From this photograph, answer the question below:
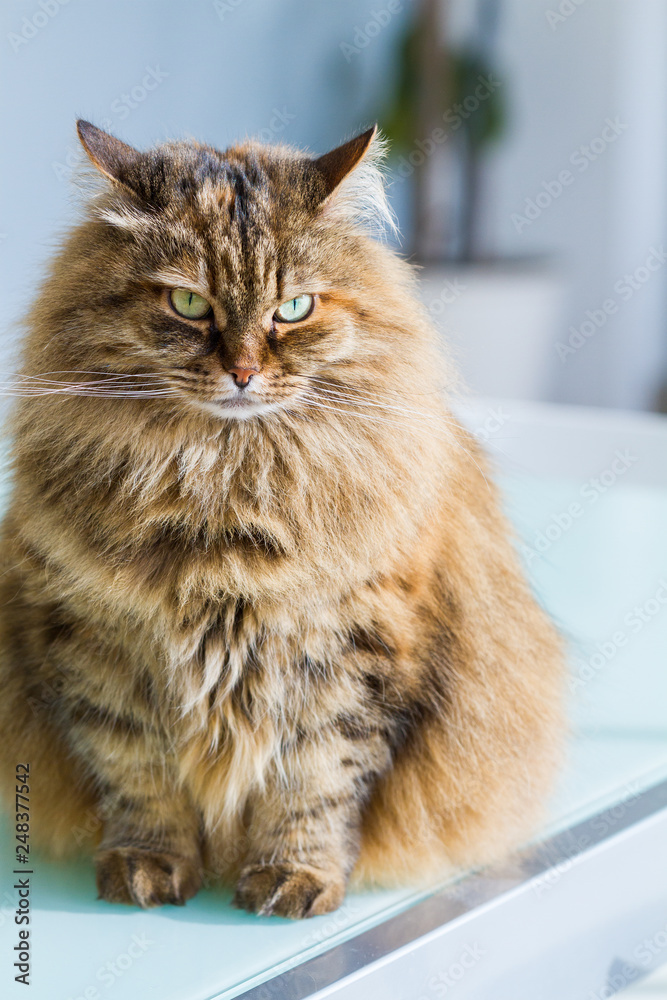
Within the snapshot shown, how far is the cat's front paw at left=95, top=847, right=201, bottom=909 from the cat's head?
56 cm

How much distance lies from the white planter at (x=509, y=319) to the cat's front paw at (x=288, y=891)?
2.81 metres

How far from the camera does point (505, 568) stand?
1.31 meters

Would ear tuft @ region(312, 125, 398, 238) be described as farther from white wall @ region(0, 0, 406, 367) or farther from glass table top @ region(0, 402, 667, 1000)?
glass table top @ region(0, 402, 667, 1000)

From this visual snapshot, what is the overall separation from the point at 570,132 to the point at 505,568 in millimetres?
3603

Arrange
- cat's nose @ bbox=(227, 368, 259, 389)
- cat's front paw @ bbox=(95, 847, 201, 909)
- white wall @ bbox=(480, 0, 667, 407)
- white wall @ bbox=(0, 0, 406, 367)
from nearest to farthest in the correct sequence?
cat's nose @ bbox=(227, 368, 259, 389) < cat's front paw @ bbox=(95, 847, 201, 909) < white wall @ bbox=(0, 0, 406, 367) < white wall @ bbox=(480, 0, 667, 407)

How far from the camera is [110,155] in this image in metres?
1.02

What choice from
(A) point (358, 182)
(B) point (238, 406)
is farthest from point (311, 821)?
(A) point (358, 182)

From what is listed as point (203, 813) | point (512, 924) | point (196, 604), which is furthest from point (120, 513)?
point (512, 924)

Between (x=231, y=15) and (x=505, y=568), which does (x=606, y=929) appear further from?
(x=231, y=15)

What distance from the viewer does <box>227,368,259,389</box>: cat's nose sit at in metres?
0.96

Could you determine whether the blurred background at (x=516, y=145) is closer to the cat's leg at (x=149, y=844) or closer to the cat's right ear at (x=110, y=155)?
the cat's right ear at (x=110, y=155)

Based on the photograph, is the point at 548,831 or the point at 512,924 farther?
the point at 548,831

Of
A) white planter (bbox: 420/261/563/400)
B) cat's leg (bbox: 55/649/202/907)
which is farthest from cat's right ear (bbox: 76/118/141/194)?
white planter (bbox: 420/261/563/400)

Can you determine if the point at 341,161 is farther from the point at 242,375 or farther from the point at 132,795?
the point at 132,795
